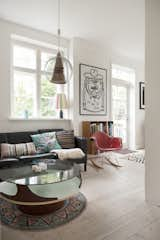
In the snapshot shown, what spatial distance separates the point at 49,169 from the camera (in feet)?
8.66

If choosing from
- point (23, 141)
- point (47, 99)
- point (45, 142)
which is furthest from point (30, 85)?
point (45, 142)

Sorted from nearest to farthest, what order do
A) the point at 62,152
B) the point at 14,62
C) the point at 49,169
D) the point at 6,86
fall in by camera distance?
the point at 49,169 < the point at 62,152 < the point at 6,86 < the point at 14,62

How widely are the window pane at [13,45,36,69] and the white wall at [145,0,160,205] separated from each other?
9.39ft

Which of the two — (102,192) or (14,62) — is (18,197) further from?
(14,62)

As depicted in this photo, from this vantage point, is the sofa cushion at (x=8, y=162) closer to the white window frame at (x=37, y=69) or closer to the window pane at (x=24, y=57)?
the white window frame at (x=37, y=69)

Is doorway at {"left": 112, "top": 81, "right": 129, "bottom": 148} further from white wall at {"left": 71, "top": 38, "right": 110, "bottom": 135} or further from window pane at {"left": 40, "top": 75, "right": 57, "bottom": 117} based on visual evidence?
window pane at {"left": 40, "top": 75, "right": 57, "bottom": 117}

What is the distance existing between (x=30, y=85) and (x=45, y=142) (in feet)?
4.83

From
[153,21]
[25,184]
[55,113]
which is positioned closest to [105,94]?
[55,113]

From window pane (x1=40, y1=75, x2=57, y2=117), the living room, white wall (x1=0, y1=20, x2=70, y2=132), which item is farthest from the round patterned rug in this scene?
window pane (x1=40, y1=75, x2=57, y2=117)

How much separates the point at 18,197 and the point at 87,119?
3269 millimetres

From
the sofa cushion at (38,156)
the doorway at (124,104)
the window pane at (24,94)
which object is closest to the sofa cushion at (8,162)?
the sofa cushion at (38,156)

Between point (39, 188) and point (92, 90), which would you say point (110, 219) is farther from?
point (92, 90)

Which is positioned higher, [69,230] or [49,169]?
[49,169]

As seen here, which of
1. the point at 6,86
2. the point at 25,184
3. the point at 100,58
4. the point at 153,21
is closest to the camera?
the point at 25,184
